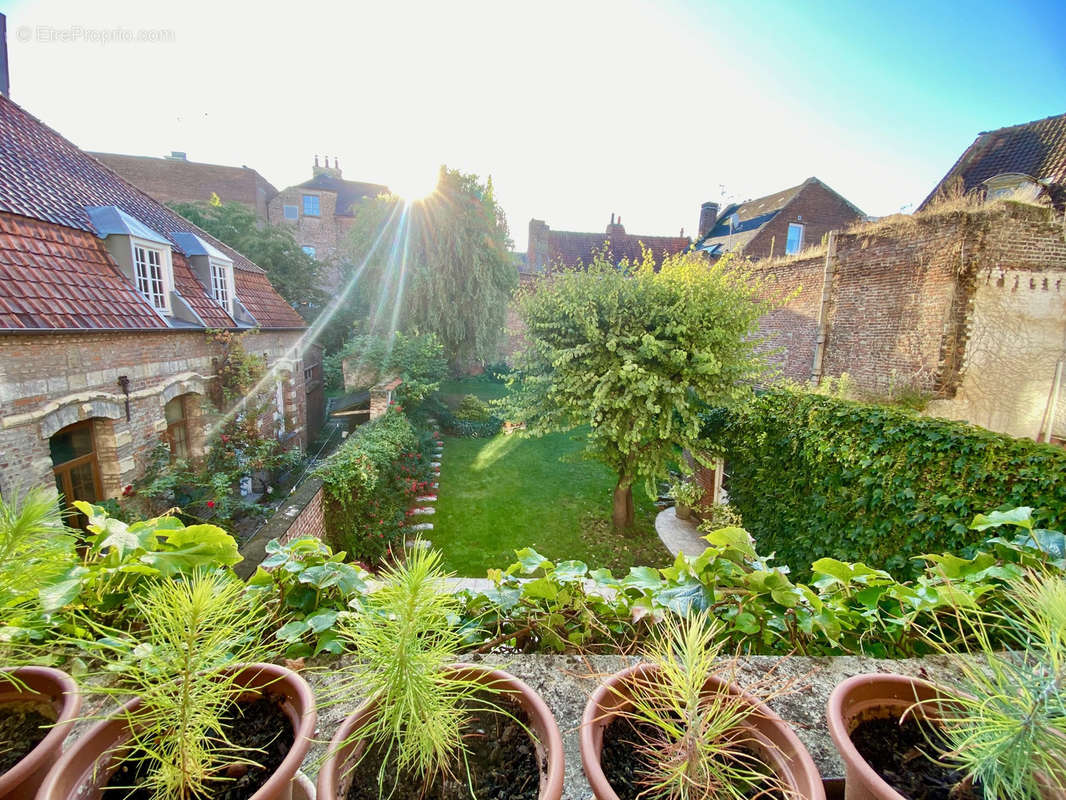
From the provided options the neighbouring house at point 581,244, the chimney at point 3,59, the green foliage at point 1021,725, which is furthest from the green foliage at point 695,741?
the neighbouring house at point 581,244

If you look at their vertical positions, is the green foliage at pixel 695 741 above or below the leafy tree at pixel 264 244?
below

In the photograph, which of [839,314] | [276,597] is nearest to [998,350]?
[839,314]

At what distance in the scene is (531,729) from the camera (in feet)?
3.01

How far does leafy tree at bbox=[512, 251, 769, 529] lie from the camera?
256 inches

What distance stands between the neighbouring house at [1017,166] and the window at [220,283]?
15246 mm

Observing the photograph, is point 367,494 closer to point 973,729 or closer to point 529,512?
point 529,512

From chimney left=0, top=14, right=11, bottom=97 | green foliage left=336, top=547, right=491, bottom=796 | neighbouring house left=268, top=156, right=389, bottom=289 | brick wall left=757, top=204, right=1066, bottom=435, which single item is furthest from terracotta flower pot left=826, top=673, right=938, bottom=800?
neighbouring house left=268, top=156, right=389, bottom=289

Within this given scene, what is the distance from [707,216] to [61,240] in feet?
89.7

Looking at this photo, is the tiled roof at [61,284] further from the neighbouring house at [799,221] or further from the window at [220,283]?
the neighbouring house at [799,221]

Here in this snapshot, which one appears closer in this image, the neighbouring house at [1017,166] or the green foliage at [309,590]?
the green foliage at [309,590]

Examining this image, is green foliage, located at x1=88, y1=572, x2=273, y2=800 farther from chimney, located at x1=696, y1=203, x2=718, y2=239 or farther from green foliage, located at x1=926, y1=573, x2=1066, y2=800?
chimney, located at x1=696, y1=203, x2=718, y2=239

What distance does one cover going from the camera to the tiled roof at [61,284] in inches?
185

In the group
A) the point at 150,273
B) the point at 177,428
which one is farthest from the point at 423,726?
the point at 177,428

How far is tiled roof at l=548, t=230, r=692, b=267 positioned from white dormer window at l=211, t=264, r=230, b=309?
17632 millimetres
